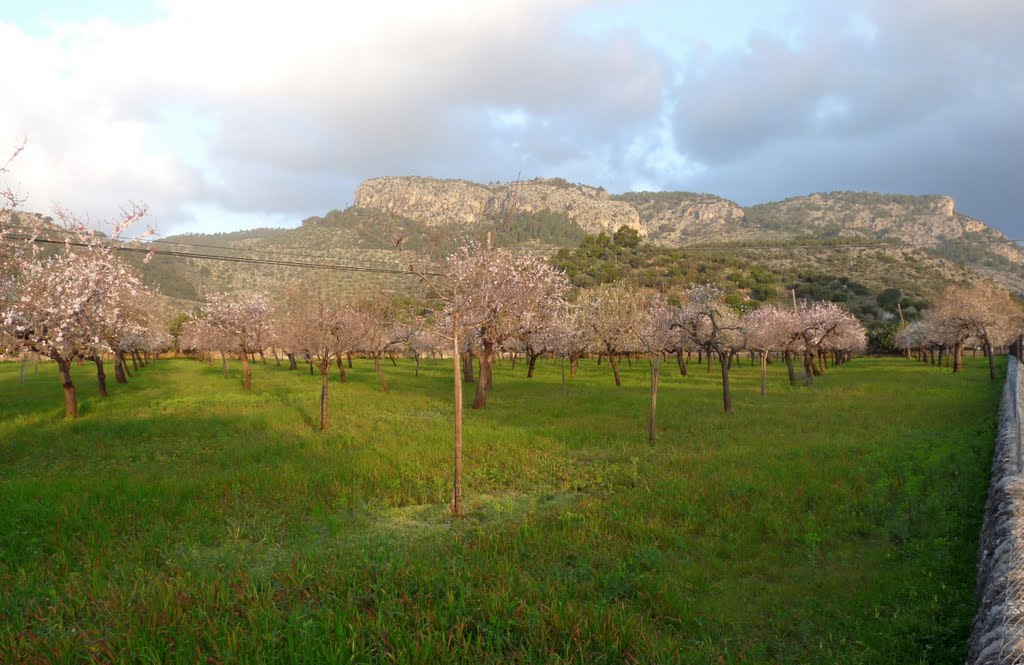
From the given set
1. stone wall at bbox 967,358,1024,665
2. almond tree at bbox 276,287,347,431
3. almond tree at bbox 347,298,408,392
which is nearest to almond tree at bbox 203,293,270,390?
almond tree at bbox 347,298,408,392

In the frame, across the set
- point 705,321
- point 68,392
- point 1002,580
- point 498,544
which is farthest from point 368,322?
point 1002,580

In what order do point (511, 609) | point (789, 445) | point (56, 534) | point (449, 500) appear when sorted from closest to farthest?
1. point (511, 609)
2. point (56, 534)
3. point (449, 500)
4. point (789, 445)

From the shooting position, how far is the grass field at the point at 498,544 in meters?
5.13

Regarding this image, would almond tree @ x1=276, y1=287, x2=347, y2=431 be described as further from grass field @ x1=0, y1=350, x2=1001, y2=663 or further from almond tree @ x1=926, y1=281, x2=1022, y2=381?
almond tree @ x1=926, y1=281, x2=1022, y2=381

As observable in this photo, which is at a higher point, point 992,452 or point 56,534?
point 992,452

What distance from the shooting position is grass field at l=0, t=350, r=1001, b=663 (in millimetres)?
5129

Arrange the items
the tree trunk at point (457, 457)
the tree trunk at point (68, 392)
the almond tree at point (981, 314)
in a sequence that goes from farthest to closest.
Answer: the almond tree at point (981, 314) < the tree trunk at point (68, 392) < the tree trunk at point (457, 457)

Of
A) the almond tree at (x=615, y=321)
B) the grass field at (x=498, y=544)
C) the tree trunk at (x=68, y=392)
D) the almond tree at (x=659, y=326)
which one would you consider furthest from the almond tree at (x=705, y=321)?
the tree trunk at (x=68, y=392)

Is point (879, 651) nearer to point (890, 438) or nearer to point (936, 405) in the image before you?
point (890, 438)

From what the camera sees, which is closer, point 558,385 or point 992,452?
point 992,452

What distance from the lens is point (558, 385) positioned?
37281 millimetres

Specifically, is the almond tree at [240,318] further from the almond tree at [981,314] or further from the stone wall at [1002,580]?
the almond tree at [981,314]

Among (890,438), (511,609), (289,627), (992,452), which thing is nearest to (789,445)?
(890,438)

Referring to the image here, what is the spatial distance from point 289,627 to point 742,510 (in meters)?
7.75
